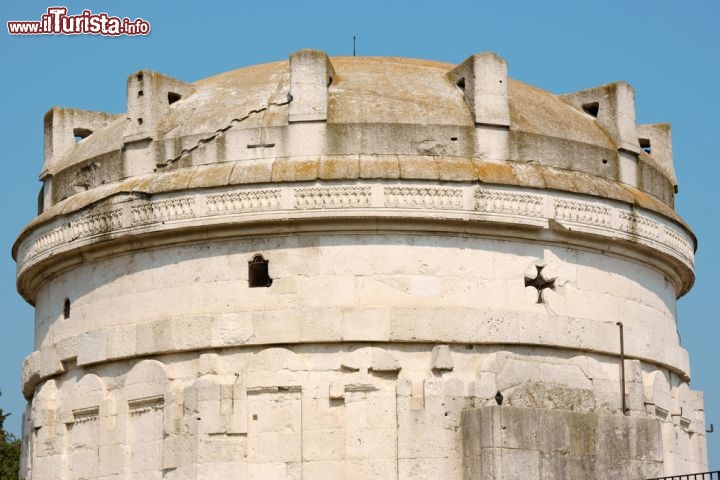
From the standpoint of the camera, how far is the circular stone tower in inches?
827

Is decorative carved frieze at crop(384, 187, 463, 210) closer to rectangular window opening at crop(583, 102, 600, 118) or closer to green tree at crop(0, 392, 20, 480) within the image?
rectangular window opening at crop(583, 102, 600, 118)

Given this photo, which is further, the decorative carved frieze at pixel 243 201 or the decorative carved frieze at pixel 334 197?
the decorative carved frieze at pixel 243 201

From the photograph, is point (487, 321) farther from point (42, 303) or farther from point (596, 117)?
point (42, 303)

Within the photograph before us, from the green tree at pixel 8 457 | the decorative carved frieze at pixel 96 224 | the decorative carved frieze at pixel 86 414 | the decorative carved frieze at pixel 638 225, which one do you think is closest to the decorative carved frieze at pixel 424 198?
the decorative carved frieze at pixel 638 225

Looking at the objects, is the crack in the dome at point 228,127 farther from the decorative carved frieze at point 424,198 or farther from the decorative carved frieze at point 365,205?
the decorative carved frieze at point 424,198

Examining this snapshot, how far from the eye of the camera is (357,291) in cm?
2150

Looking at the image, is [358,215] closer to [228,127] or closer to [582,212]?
[228,127]

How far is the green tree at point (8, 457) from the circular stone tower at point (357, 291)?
62.6ft

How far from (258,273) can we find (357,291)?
1.51m

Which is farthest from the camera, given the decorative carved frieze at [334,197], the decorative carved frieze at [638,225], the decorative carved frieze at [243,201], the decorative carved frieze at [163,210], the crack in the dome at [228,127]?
the decorative carved frieze at [638,225]

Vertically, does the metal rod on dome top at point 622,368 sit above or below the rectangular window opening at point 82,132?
below

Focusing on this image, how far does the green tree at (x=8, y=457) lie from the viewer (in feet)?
139

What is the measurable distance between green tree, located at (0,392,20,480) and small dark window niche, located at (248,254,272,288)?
21792 mm

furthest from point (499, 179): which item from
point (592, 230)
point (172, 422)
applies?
point (172, 422)
